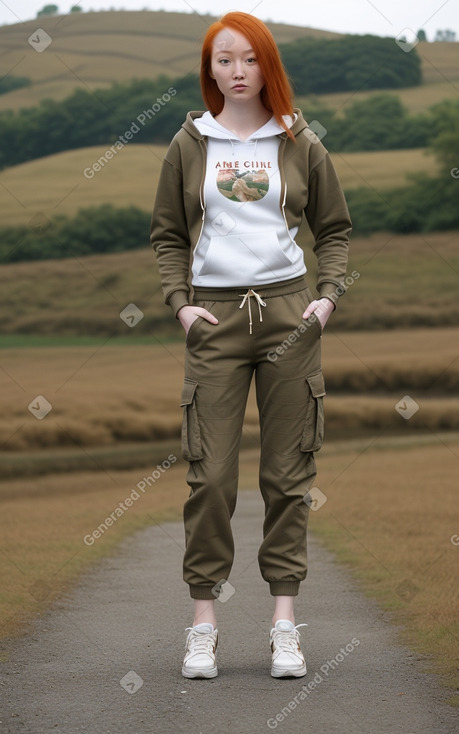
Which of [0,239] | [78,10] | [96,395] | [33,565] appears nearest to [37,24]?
[78,10]

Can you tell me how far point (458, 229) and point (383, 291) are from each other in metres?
2.71

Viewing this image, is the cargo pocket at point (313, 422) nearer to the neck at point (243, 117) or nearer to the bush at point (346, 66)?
the neck at point (243, 117)

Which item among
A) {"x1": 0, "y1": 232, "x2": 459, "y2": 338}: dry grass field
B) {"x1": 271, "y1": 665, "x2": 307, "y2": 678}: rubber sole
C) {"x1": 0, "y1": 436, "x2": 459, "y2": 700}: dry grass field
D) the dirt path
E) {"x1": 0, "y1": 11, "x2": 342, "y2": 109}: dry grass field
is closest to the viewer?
the dirt path

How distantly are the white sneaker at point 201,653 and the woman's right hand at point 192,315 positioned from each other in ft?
2.81

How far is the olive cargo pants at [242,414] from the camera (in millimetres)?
2814

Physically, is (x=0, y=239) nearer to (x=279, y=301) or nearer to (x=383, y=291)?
(x=383, y=291)

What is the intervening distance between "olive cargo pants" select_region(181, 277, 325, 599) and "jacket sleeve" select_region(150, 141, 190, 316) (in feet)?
0.27

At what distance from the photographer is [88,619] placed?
3.63m

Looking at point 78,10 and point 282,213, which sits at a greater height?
point 282,213

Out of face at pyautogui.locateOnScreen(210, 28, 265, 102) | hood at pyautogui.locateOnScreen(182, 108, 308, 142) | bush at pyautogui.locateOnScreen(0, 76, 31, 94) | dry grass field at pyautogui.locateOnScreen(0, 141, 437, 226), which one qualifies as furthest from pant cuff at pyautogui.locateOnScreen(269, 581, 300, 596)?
bush at pyautogui.locateOnScreen(0, 76, 31, 94)

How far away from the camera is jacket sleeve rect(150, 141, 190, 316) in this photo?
9.59 ft

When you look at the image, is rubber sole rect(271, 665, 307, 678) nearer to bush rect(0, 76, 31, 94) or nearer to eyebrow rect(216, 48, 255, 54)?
eyebrow rect(216, 48, 255, 54)

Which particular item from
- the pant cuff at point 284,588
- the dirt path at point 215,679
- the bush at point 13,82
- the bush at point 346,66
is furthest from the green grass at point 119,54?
the pant cuff at point 284,588

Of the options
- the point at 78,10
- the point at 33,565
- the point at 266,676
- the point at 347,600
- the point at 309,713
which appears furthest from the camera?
the point at 78,10
